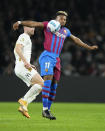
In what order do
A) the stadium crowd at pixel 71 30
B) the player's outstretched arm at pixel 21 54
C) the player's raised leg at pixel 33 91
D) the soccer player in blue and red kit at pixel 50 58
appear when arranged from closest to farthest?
the player's outstretched arm at pixel 21 54
the soccer player in blue and red kit at pixel 50 58
the player's raised leg at pixel 33 91
the stadium crowd at pixel 71 30

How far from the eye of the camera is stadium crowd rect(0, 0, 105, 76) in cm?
1783

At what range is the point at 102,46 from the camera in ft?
61.5

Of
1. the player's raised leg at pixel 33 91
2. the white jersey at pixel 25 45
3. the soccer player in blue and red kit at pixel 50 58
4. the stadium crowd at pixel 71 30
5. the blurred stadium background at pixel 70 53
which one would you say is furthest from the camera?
the stadium crowd at pixel 71 30

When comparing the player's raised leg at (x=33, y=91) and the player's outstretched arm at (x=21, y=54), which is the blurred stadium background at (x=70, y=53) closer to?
the player's raised leg at (x=33, y=91)

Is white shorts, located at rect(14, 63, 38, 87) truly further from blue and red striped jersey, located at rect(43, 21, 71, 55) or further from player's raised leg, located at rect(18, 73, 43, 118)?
blue and red striped jersey, located at rect(43, 21, 71, 55)

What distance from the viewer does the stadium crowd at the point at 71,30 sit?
17.8 meters

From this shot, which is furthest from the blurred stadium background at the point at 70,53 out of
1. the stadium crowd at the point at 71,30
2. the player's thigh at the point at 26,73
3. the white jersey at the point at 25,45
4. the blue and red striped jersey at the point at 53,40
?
the blue and red striped jersey at the point at 53,40

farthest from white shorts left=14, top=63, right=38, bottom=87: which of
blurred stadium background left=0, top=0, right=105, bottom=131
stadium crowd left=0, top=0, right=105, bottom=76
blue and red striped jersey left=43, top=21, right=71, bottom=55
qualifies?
stadium crowd left=0, top=0, right=105, bottom=76

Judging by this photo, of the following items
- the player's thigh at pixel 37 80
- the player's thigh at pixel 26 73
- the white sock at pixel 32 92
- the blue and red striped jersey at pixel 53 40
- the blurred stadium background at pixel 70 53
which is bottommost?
the blurred stadium background at pixel 70 53

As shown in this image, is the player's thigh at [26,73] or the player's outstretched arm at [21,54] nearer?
the player's outstretched arm at [21,54]

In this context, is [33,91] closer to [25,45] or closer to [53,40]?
[25,45]

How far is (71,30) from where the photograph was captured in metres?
19.6

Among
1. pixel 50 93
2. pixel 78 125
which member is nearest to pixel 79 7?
pixel 50 93

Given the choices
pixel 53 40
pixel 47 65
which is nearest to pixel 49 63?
pixel 47 65
